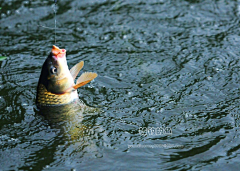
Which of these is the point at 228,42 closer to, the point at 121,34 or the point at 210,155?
the point at 121,34

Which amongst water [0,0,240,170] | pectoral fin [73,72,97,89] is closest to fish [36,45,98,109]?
pectoral fin [73,72,97,89]

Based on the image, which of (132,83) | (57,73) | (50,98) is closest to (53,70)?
(57,73)

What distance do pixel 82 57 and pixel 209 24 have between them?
2558mm

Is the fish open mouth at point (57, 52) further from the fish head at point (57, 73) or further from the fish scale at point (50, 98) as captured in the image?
the fish scale at point (50, 98)

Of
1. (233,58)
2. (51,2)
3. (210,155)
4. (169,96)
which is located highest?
(51,2)

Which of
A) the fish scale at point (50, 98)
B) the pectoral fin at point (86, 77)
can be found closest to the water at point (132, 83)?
the fish scale at point (50, 98)

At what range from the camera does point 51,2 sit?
321 inches

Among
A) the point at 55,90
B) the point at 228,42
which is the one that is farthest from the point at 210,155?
the point at 228,42

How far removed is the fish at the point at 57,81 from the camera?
4449 mm

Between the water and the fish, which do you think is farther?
the fish

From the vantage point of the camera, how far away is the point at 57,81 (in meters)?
4.51

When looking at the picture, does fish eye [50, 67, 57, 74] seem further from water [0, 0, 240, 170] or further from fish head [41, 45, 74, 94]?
water [0, 0, 240, 170]

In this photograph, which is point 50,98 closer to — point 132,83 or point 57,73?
point 57,73

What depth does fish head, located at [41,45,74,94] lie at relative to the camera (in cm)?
443
